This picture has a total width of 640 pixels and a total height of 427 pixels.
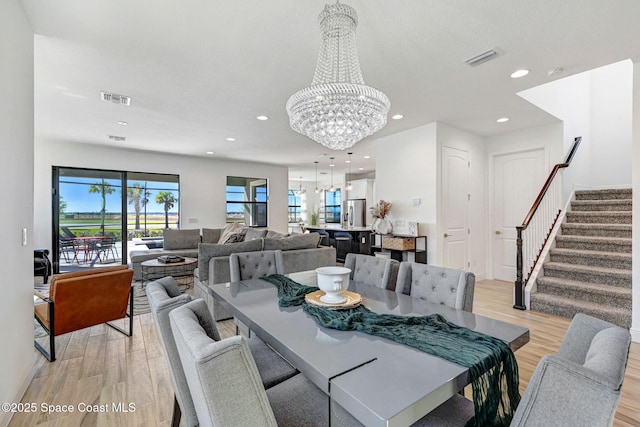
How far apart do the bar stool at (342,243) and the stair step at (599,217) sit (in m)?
4.22

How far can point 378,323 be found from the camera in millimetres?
1422

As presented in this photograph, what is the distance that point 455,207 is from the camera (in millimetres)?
5004

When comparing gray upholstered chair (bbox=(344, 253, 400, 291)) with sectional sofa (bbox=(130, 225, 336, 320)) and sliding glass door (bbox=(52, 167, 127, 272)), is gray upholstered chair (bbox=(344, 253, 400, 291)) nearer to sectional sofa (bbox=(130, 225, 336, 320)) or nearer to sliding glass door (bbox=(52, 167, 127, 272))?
sectional sofa (bbox=(130, 225, 336, 320))

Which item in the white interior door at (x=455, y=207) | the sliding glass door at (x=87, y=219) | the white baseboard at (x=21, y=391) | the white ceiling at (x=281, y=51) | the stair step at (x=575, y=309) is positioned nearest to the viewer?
the white baseboard at (x=21, y=391)

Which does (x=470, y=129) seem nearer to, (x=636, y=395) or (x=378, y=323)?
(x=636, y=395)

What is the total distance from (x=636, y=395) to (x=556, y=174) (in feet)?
11.5

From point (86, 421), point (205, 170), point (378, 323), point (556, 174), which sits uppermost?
point (205, 170)

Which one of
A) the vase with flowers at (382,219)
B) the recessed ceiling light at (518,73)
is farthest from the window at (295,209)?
the recessed ceiling light at (518,73)

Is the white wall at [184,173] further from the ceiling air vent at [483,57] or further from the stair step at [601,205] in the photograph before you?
the stair step at [601,205]

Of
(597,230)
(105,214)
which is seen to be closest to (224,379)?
(597,230)

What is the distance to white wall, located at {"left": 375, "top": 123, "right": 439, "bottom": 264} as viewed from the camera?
4.72 m

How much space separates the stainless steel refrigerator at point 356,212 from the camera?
9.82m

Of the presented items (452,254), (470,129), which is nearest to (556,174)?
(470,129)

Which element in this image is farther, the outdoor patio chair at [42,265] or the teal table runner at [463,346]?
the outdoor patio chair at [42,265]
